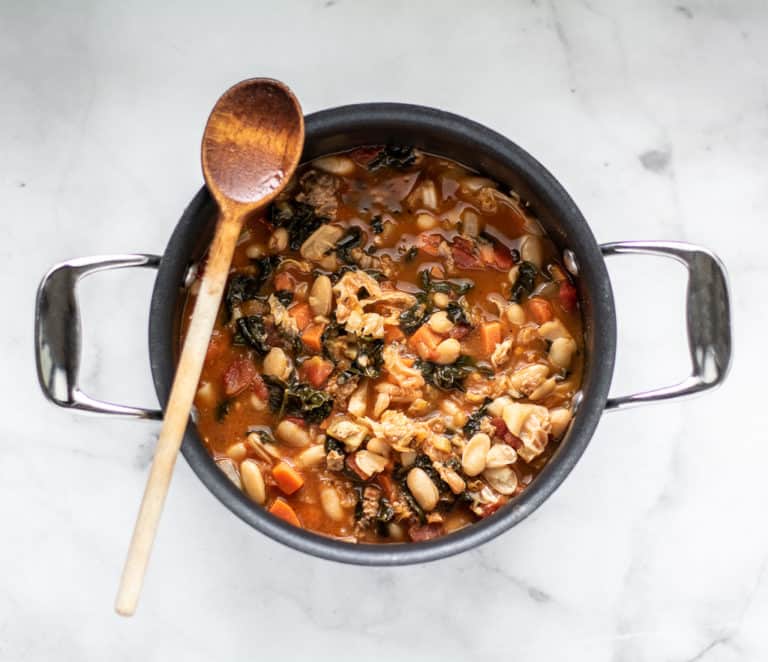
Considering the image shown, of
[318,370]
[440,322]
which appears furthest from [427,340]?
[318,370]

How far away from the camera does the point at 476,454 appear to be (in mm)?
2992

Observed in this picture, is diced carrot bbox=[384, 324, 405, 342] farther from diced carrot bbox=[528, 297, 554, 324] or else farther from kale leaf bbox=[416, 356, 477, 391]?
diced carrot bbox=[528, 297, 554, 324]

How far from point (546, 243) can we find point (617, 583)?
107cm

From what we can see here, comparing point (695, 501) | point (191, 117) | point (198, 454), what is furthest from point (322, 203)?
point (695, 501)

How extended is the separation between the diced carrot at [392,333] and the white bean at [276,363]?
0.29 m

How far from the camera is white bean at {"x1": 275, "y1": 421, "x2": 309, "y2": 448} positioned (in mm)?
3020

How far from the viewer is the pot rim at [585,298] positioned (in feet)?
9.27

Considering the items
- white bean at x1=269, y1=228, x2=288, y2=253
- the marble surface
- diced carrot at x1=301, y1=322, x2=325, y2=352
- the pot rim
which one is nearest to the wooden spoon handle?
the pot rim

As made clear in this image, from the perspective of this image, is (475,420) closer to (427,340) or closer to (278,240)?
(427,340)

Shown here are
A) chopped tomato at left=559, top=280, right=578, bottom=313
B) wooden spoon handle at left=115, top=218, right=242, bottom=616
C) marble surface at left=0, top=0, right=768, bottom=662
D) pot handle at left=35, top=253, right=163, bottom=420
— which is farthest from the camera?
marble surface at left=0, top=0, right=768, bottom=662

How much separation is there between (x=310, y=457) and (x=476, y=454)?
450mm

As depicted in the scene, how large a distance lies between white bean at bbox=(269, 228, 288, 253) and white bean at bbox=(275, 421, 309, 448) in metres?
0.48

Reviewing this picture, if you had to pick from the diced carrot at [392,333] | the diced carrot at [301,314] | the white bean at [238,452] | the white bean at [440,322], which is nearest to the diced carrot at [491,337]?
the white bean at [440,322]

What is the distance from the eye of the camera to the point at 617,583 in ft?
11.1
